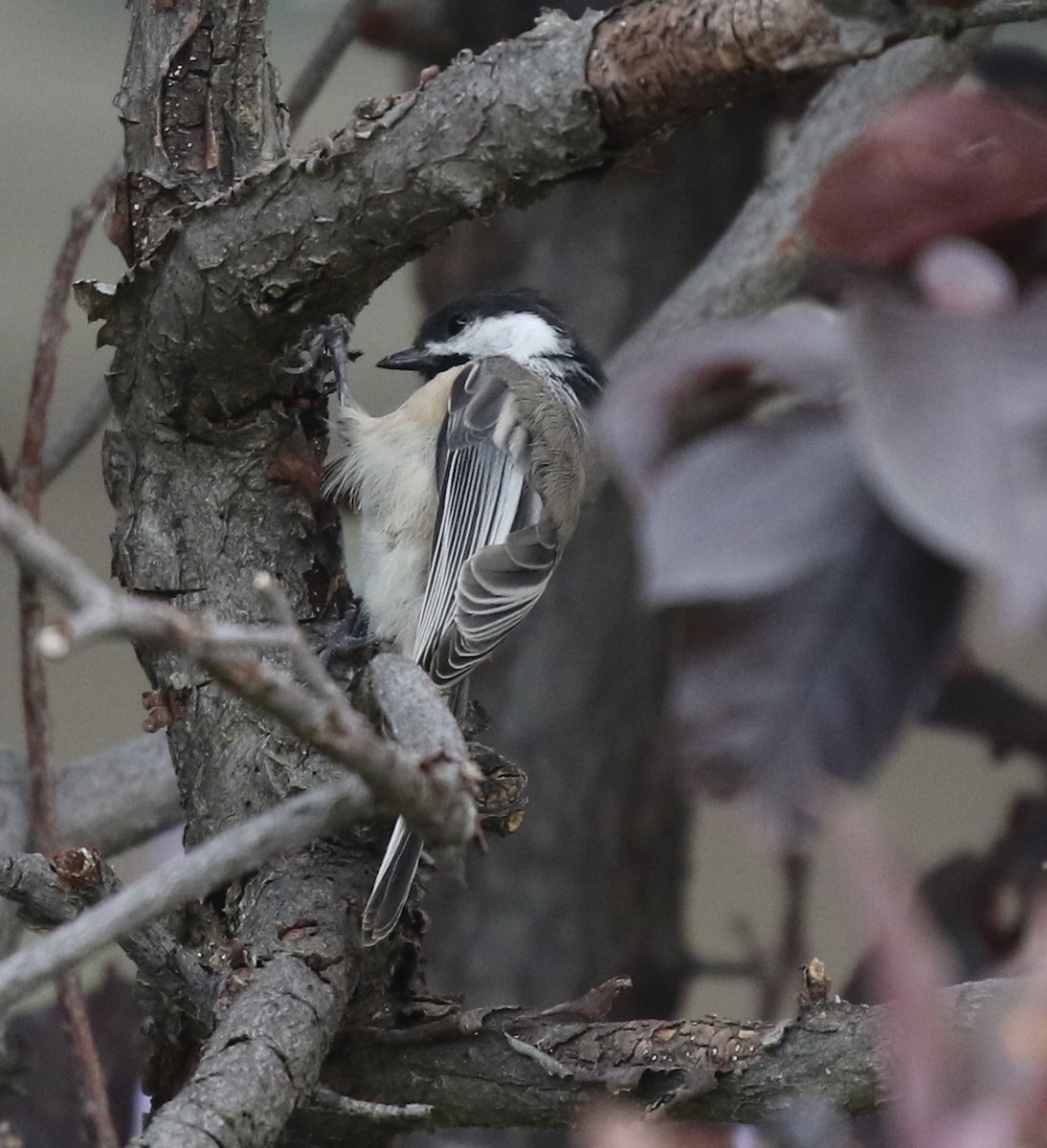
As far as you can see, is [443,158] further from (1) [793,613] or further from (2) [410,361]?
(2) [410,361]

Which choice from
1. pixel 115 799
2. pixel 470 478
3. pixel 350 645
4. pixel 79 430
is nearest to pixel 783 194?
pixel 470 478

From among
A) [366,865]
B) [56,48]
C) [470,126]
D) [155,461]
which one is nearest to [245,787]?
[366,865]

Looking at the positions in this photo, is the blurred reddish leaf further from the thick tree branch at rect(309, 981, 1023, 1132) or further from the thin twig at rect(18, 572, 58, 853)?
the thin twig at rect(18, 572, 58, 853)

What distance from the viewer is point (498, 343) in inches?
62.4

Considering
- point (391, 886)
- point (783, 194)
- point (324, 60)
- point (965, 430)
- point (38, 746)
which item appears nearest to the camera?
point (965, 430)

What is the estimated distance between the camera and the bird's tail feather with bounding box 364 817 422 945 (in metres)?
0.92

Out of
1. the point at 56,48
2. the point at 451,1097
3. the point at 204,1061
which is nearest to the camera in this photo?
the point at 204,1061

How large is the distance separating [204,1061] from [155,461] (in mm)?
446

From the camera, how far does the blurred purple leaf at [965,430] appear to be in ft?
0.84

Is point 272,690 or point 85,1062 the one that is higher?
point 272,690

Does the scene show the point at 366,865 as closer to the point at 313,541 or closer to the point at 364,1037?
the point at 364,1037

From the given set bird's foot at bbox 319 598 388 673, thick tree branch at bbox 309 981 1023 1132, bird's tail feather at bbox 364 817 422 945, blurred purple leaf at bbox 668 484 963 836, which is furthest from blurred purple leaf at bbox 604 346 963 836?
bird's foot at bbox 319 598 388 673

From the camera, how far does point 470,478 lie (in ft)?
4.75

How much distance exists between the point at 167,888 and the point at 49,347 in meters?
0.93
